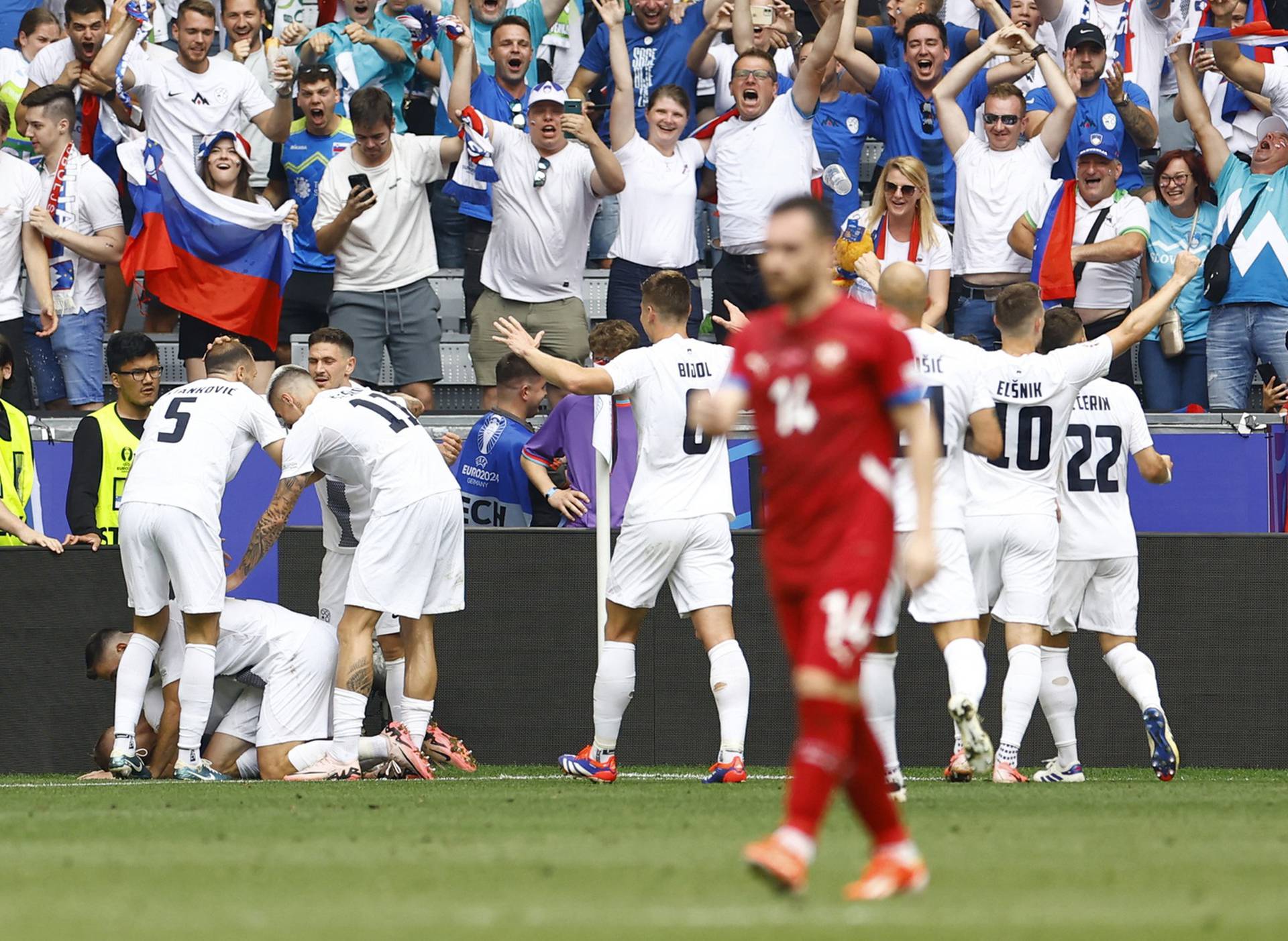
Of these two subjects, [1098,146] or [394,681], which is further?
[1098,146]

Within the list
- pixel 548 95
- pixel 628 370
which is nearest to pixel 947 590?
pixel 628 370

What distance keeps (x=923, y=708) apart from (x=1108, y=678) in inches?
45.9

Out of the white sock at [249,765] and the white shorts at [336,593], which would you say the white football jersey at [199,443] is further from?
the white sock at [249,765]

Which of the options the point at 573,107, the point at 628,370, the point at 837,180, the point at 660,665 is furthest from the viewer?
the point at 837,180

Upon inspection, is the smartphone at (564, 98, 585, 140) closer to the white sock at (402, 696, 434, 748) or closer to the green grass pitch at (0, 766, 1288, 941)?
the white sock at (402, 696, 434, 748)

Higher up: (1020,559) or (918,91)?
(918,91)

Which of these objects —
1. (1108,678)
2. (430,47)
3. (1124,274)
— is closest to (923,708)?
(1108,678)

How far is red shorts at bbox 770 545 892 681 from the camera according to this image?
4.77m

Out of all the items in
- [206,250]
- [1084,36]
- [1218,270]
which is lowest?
[1218,270]

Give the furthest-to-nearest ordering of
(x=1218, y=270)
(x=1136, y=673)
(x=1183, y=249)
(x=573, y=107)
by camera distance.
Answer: (x=1183, y=249), (x=573, y=107), (x=1218, y=270), (x=1136, y=673)

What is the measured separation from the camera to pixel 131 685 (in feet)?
33.1

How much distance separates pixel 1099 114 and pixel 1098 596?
15.9 feet

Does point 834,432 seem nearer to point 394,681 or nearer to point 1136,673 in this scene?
point 1136,673

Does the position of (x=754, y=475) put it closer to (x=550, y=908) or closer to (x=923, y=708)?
(x=923, y=708)
